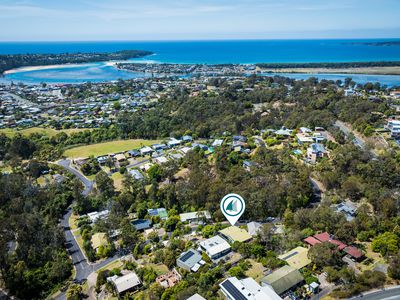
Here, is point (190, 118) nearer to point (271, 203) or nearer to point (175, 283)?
point (271, 203)

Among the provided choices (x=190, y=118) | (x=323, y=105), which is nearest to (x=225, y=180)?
(x=190, y=118)

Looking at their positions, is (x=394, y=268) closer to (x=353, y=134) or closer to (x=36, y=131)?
(x=353, y=134)

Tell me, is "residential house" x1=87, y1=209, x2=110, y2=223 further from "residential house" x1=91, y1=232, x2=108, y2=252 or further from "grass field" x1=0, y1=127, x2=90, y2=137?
"grass field" x1=0, y1=127, x2=90, y2=137

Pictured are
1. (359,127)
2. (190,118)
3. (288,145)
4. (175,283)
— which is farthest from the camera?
(190,118)

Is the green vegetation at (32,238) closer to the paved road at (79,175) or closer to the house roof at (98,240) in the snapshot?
the paved road at (79,175)

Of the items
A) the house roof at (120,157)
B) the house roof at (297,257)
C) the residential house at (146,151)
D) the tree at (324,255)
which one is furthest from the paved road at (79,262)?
the residential house at (146,151)

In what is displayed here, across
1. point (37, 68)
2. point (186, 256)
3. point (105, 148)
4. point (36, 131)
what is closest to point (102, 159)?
point (105, 148)
